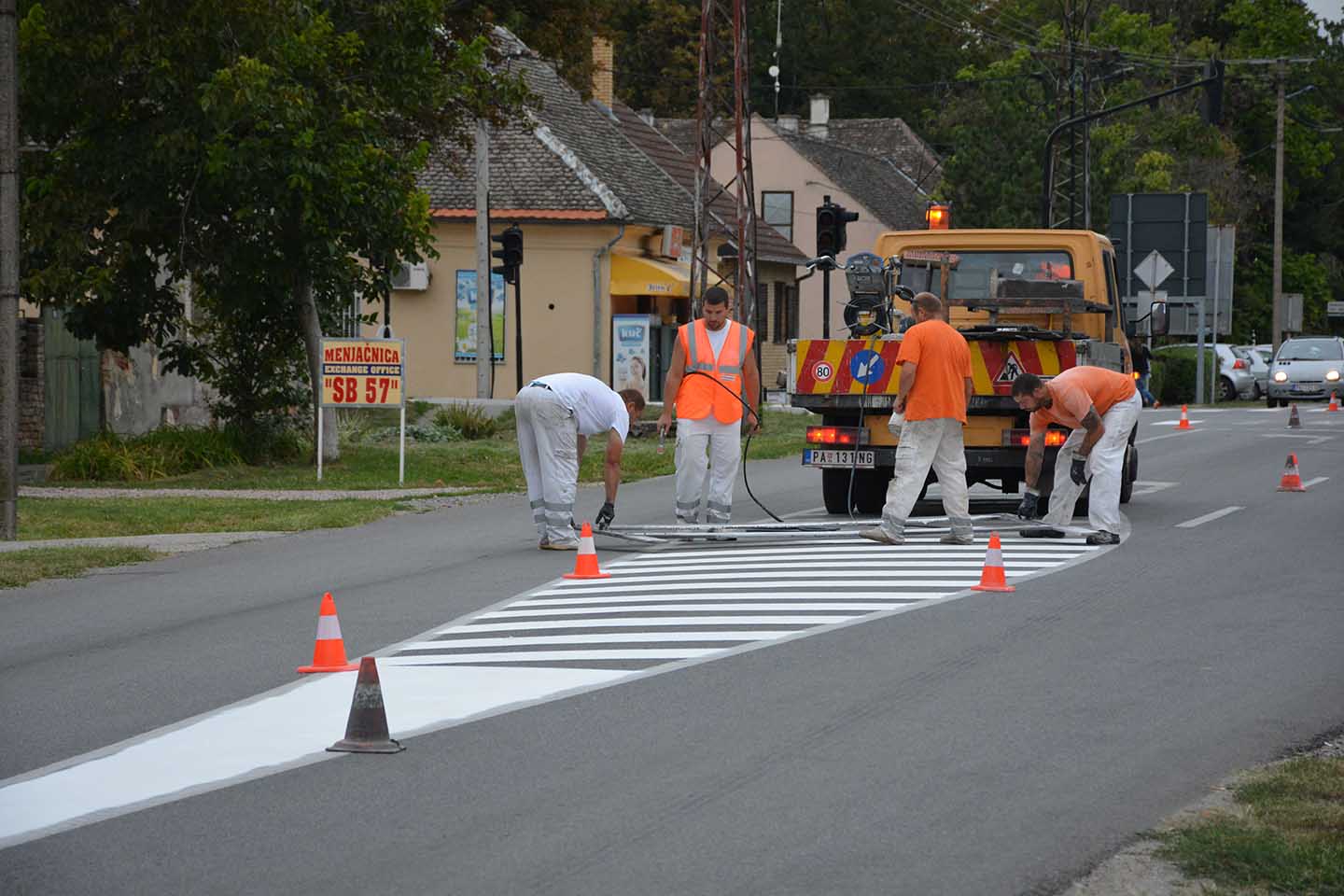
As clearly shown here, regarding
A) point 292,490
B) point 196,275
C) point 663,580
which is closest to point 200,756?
point 663,580

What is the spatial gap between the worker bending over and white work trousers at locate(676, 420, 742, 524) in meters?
2.21

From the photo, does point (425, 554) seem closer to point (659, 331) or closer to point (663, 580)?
point (663, 580)

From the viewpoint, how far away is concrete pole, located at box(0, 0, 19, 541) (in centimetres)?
1627

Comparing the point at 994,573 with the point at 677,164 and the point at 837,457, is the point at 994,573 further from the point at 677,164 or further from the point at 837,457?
the point at 677,164

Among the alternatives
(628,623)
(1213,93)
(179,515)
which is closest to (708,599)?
(628,623)

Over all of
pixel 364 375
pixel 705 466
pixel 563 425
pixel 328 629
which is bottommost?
pixel 328 629

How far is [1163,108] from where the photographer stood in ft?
232

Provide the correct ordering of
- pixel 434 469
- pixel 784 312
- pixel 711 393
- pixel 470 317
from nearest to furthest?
pixel 711 393, pixel 434 469, pixel 470 317, pixel 784 312

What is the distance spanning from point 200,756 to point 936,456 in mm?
8424

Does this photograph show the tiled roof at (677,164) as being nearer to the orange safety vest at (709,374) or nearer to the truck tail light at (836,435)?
the truck tail light at (836,435)

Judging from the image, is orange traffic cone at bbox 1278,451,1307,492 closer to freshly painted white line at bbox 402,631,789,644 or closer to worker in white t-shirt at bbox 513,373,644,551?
worker in white t-shirt at bbox 513,373,644,551

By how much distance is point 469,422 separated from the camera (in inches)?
1216

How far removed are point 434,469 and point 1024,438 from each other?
9.45 meters

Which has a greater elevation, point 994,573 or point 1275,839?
point 994,573
